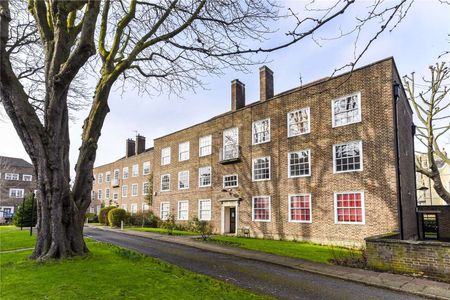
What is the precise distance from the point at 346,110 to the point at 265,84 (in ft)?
23.0

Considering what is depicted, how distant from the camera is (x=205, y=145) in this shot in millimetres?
26141

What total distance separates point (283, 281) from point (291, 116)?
1294cm

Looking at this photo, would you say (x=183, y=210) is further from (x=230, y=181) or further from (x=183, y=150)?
(x=230, y=181)

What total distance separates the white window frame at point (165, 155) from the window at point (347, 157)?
18.1m

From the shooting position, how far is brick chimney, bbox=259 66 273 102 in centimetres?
2205

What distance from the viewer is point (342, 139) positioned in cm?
1673

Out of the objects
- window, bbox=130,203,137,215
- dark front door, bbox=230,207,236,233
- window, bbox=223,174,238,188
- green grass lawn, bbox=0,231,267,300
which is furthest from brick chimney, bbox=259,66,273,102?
window, bbox=130,203,137,215

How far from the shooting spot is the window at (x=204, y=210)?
2459 centimetres

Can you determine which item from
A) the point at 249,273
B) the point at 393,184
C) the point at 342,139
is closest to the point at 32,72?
the point at 249,273

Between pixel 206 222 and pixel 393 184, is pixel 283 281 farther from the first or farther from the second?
pixel 206 222

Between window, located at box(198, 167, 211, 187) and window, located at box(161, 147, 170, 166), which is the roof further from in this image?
window, located at box(198, 167, 211, 187)

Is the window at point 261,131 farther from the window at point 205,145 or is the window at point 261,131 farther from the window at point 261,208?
the window at point 205,145

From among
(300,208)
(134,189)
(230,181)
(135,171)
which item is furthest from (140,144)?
(300,208)

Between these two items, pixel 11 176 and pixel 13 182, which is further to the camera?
pixel 11 176
